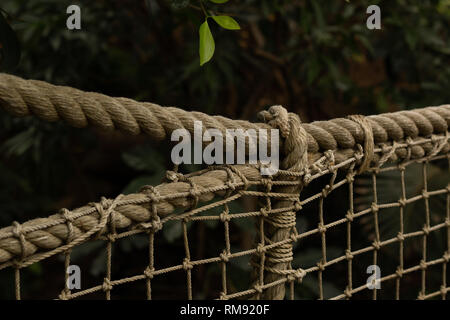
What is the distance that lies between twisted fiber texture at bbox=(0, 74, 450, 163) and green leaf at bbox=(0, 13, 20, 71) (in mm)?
130

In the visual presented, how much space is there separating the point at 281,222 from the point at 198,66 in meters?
1.03

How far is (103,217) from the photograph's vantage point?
0.58 m

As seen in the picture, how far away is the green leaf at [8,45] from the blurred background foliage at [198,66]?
73cm

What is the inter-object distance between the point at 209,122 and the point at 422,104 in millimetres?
1275

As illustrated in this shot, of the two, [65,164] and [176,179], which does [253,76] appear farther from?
[176,179]

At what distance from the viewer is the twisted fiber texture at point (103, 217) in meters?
0.53

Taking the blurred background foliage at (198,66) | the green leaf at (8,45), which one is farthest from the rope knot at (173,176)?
the blurred background foliage at (198,66)

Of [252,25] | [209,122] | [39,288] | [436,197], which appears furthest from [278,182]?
[39,288]

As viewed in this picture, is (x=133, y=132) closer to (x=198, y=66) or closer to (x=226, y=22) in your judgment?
(x=226, y=22)

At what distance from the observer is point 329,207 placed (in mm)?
1823

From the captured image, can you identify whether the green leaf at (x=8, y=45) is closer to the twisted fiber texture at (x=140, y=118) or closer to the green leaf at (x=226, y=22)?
the twisted fiber texture at (x=140, y=118)

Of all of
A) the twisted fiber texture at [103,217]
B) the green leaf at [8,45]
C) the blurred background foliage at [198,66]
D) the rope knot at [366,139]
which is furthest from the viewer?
the blurred background foliage at [198,66]

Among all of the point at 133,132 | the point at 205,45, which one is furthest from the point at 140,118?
the point at 205,45

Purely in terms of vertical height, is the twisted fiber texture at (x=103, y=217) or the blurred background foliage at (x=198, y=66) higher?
the blurred background foliage at (x=198, y=66)
